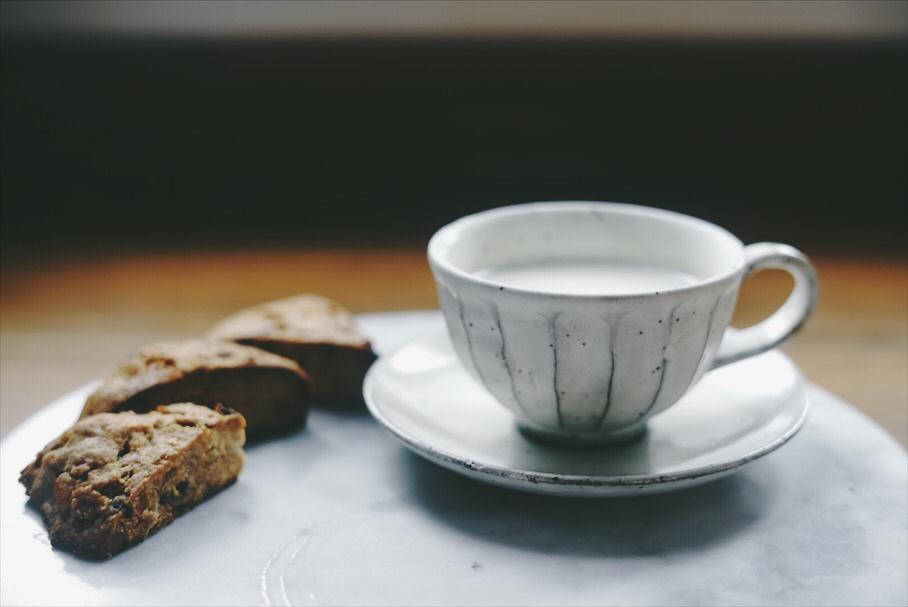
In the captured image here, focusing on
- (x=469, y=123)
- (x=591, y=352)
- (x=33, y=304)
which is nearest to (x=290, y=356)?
(x=591, y=352)

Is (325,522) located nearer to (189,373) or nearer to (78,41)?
(189,373)

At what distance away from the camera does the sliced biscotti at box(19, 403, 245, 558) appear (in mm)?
585

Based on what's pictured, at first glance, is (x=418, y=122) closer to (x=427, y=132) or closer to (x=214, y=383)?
(x=427, y=132)

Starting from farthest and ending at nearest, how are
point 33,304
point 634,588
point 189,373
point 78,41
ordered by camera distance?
1. point 78,41
2. point 33,304
3. point 189,373
4. point 634,588

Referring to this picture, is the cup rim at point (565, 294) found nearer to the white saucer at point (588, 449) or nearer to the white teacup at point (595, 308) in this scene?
the white teacup at point (595, 308)

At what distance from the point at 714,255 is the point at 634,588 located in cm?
25

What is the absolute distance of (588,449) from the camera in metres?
0.68

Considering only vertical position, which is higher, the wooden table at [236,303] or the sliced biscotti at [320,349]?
the sliced biscotti at [320,349]

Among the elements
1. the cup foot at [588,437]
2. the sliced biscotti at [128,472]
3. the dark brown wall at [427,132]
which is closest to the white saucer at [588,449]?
the cup foot at [588,437]

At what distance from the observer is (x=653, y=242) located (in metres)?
0.76

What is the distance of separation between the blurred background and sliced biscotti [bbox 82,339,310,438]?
0.63m

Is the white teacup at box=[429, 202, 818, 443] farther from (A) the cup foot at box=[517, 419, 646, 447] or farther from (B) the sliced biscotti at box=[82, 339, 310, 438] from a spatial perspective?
(B) the sliced biscotti at box=[82, 339, 310, 438]

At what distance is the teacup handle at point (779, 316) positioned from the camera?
70 centimetres

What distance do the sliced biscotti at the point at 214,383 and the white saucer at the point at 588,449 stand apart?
6 cm
